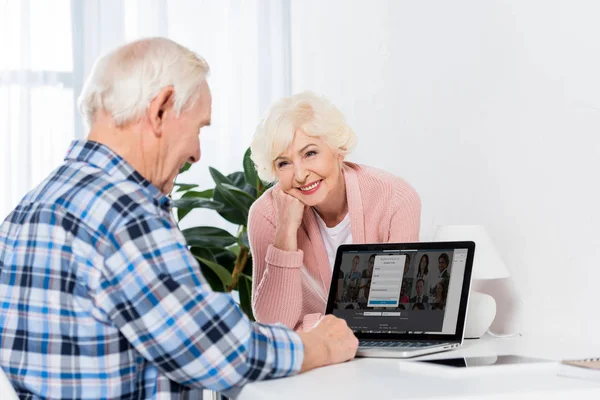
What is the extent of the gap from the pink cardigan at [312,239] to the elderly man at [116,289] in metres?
0.73

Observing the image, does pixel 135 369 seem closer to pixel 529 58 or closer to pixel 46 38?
pixel 529 58

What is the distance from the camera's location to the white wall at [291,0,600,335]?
1785mm

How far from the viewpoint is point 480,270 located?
182 cm

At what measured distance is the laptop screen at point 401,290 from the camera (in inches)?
65.6

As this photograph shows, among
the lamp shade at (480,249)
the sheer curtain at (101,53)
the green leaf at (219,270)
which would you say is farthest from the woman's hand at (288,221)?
the sheer curtain at (101,53)

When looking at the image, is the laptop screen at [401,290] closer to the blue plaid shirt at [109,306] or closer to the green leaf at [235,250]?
the blue plaid shirt at [109,306]

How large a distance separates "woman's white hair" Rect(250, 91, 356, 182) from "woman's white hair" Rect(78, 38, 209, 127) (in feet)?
2.37

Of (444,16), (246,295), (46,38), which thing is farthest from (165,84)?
(46,38)

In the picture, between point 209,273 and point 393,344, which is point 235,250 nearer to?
point 209,273

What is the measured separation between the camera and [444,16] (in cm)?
232

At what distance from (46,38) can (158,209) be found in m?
2.57

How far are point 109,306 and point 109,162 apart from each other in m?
0.24

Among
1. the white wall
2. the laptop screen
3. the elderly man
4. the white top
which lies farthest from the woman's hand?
the elderly man

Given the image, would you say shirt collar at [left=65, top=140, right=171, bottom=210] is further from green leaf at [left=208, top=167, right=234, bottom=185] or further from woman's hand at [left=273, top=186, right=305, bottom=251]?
green leaf at [left=208, top=167, right=234, bottom=185]
